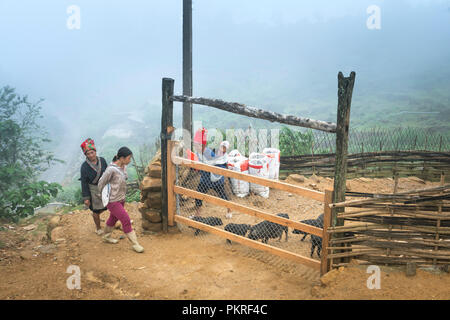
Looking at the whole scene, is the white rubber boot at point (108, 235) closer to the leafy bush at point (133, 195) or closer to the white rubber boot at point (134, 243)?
the white rubber boot at point (134, 243)

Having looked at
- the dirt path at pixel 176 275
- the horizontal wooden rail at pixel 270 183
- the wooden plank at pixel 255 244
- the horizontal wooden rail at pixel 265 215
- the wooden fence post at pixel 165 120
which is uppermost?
the wooden fence post at pixel 165 120

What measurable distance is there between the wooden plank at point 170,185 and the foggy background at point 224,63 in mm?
19009

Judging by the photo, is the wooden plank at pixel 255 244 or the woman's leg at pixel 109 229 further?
the woman's leg at pixel 109 229

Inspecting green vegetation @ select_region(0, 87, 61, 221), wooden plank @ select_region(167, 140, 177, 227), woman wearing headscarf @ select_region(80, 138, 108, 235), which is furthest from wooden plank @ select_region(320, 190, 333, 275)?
green vegetation @ select_region(0, 87, 61, 221)

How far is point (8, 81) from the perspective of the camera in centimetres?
6203

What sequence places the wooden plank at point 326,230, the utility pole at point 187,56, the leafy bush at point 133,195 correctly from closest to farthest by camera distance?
1. the wooden plank at point 326,230
2. the utility pole at point 187,56
3. the leafy bush at point 133,195

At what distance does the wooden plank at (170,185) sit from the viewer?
5.39 metres

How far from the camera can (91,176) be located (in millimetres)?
5250

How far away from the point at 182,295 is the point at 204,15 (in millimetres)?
83731

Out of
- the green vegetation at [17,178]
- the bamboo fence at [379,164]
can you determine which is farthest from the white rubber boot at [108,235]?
the bamboo fence at [379,164]

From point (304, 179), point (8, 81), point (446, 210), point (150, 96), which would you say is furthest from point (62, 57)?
point (446, 210)

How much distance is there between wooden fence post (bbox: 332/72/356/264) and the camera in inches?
143

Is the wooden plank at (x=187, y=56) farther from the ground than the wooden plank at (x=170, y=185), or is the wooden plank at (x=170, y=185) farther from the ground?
the wooden plank at (x=187, y=56)

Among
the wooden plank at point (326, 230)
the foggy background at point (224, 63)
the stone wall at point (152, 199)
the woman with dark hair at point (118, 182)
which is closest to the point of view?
the wooden plank at point (326, 230)
